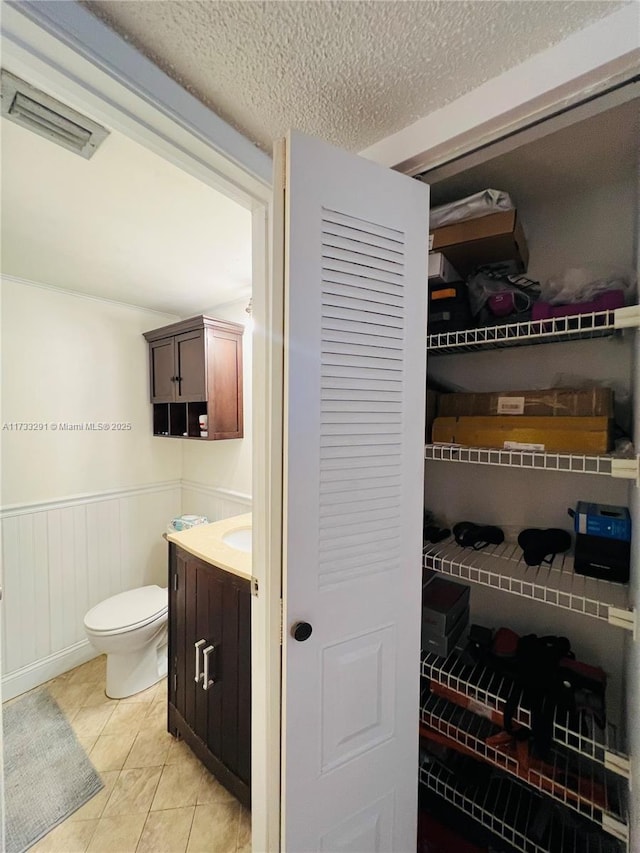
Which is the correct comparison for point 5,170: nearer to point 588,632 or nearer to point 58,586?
point 58,586

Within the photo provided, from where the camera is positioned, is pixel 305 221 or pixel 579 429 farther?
pixel 579 429

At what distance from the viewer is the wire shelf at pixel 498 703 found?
812 mm

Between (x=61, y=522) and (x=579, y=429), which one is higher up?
(x=579, y=429)

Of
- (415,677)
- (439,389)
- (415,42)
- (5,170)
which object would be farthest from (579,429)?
(5,170)

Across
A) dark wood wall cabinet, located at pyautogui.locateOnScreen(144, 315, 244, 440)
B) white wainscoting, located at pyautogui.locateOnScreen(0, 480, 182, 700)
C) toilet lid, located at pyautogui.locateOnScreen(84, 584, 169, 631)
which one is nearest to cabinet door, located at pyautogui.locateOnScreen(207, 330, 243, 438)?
dark wood wall cabinet, located at pyautogui.locateOnScreen(144, 315, 244, 440)

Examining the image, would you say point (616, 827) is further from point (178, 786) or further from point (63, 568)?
point (63, 568)

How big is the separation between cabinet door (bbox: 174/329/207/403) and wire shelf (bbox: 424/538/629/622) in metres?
1.67

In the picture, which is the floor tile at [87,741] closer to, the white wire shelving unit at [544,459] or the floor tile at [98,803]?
the floor tile at [98,803]

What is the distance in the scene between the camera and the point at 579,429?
2.99 feet

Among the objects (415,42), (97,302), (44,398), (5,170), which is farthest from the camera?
(97,302)

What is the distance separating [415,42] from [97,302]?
232 centimetres

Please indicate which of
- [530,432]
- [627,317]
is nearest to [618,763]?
[530,432]

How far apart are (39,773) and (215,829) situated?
854 mm

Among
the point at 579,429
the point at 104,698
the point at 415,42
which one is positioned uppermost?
the point at 415,42
